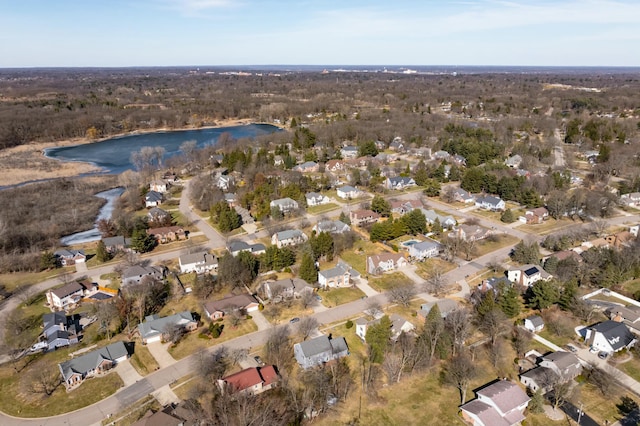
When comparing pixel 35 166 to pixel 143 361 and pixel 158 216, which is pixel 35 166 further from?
pixel 143 361

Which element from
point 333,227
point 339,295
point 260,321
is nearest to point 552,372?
point 339,295

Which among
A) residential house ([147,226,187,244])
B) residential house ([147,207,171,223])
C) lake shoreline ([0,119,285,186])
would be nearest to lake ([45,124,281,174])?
lake shoreline ([0,119,285,186])

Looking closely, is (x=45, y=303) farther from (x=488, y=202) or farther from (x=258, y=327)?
(x=488, y=202)

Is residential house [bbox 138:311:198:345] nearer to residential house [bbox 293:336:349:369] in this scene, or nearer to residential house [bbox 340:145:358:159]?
residential house [bbox 293:336:349:369]

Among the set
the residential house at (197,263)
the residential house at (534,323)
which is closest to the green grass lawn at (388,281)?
the residential house at (534,323)

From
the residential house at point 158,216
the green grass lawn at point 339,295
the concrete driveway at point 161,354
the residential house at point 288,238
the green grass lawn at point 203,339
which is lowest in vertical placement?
the concrete driveway at point 161,354

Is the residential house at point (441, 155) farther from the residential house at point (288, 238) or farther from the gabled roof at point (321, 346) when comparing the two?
the gabled roof at point (321, 346)

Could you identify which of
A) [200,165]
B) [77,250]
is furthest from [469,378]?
[200,165]
